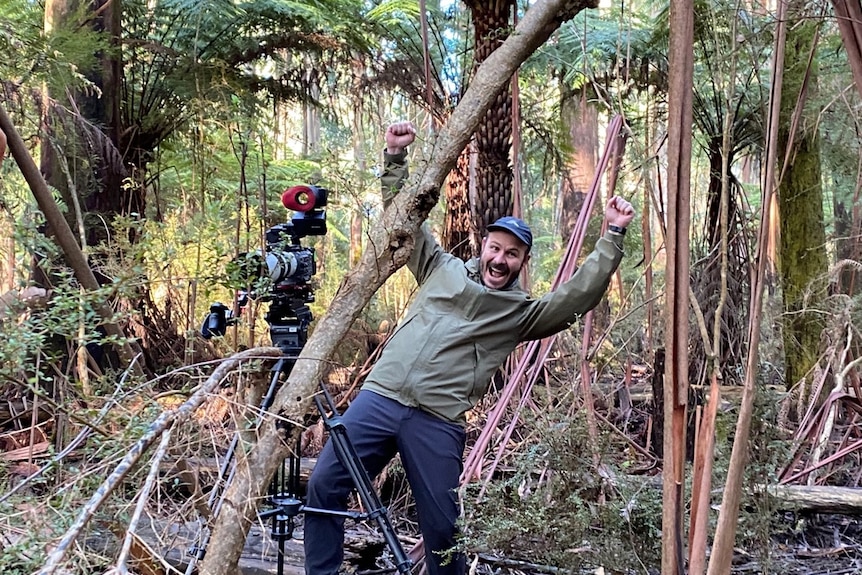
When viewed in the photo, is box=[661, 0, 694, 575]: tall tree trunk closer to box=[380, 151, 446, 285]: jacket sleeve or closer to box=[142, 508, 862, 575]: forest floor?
box=[380, 151, 446, 285]: jacket sleeve

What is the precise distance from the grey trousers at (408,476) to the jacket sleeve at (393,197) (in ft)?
1.74

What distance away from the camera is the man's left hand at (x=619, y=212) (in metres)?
2.32

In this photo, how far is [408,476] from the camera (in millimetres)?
2508

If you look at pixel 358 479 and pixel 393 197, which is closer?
pixel 358 479

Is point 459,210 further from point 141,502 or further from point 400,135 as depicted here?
point 141,502

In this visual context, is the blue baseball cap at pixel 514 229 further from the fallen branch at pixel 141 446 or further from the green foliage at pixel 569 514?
the fallen branch at pixel 141 446

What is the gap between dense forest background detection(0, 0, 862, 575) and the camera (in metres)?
1.42

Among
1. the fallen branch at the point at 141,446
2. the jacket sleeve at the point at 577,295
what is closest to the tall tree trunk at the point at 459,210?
the jacket sleeve at the point at 577,295

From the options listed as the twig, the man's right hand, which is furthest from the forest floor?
the man's right hand

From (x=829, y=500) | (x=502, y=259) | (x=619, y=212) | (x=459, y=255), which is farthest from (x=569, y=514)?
(x=459, y=255)

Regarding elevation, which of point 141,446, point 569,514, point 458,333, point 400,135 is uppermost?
point 400,135

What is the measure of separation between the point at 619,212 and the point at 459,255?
238 cm

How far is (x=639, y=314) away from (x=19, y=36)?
3.66 metres

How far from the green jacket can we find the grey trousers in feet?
0.19
